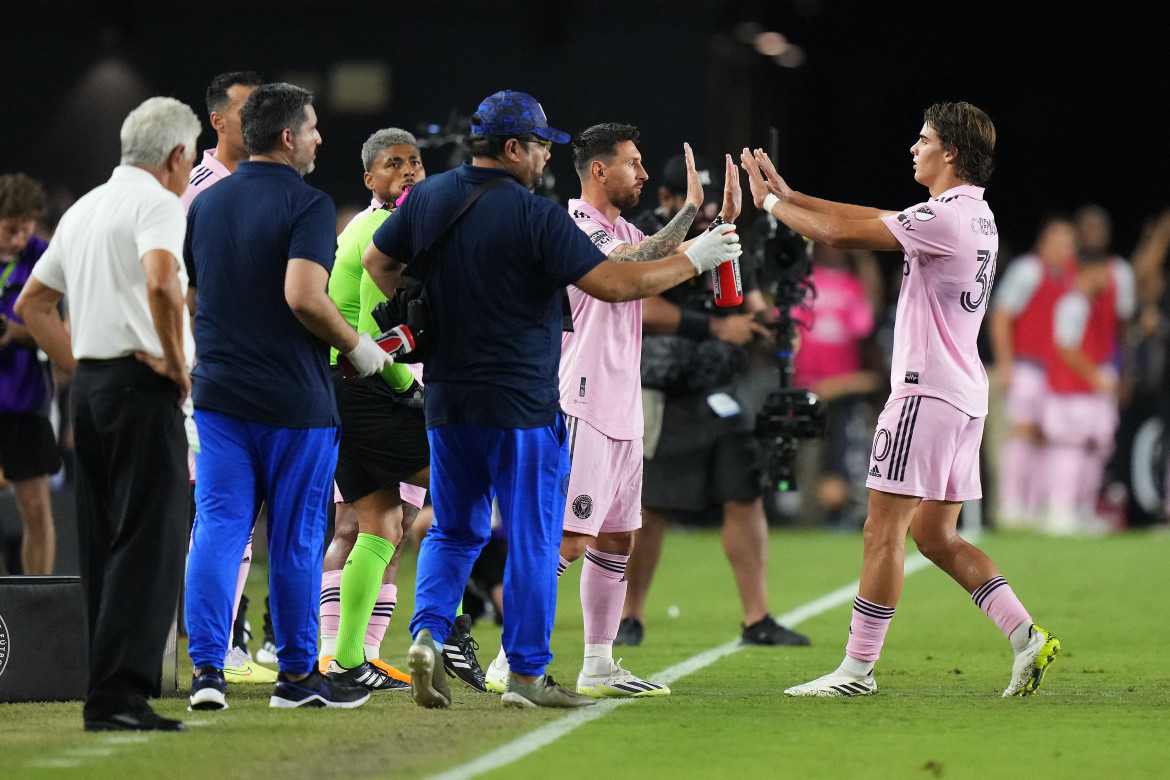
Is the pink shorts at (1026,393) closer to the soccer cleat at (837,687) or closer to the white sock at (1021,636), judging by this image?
the white sock at (1021,636)

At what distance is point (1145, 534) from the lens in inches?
696

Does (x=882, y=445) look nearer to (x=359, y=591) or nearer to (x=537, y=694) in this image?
(x=537, y=694)

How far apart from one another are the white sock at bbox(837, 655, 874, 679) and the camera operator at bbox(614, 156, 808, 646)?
219cm

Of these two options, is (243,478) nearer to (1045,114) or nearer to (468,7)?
(468,7)

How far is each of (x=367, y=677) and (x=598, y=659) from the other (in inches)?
38.1

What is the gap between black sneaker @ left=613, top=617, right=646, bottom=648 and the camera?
9.71 m

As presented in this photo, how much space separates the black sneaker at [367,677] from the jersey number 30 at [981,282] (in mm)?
2840

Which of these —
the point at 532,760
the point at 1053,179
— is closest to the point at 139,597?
the point at 532,760

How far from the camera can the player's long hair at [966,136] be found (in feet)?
24.2

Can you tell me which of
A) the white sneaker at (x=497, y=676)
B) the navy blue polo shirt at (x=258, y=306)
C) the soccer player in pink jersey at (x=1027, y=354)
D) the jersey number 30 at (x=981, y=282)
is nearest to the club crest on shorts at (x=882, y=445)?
the jersey number 30 at (x=981, y=282)

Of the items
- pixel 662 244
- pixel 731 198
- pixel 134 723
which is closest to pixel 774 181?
pixel 731 198

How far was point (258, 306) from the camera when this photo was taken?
259 inches

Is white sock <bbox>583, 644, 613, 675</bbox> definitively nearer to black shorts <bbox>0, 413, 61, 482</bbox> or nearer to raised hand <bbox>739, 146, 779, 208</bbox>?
raised hand <bbox>739, 146, 779, 208</bbox>

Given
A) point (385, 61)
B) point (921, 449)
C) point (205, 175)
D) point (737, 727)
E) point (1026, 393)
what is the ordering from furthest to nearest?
1. point (1026, 393)
2. point (385, 61)
3. point (205, 175)
4. point (921, 449)
5. point (737, 727)
